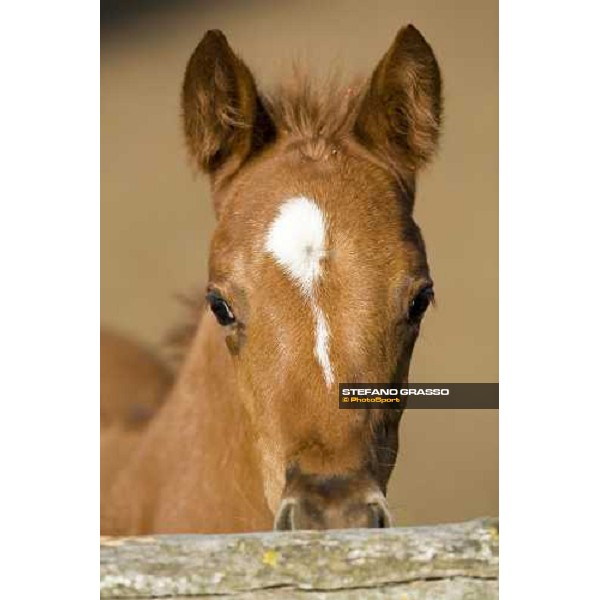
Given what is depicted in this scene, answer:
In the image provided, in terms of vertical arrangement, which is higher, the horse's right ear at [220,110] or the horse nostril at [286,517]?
the horse's right ear at [220,110]

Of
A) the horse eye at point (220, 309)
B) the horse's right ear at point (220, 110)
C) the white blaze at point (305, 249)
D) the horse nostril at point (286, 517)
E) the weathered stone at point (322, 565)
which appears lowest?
the weathered stone at point (322, 565)

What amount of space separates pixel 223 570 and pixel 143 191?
1.30 metres

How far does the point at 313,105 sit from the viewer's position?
3.00 meters

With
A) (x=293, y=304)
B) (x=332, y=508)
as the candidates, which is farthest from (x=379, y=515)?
(x=293, y=304)

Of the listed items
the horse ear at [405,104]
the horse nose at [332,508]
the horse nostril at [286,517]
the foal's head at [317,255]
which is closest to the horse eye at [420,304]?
the foal's head at [317,255]

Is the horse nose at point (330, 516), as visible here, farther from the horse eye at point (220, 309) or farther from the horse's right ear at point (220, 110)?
the horse's right ear at point (220, 110)

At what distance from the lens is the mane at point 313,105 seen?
2.97m

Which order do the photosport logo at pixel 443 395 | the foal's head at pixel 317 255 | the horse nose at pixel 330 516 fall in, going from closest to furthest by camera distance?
the horse nose at pixel 330 516 → the foal's head at pixel 317 255 → the photosport logo at pixel 443 395

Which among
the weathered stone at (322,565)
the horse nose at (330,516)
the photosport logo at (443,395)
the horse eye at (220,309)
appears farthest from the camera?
the photosport logo at (443,395)

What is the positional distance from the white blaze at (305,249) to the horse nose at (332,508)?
30 centimetres

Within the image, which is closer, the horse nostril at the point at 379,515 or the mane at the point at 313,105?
the horse nostril at the point at 379,515

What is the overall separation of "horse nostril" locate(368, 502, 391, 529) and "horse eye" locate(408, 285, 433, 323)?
1.85ft
